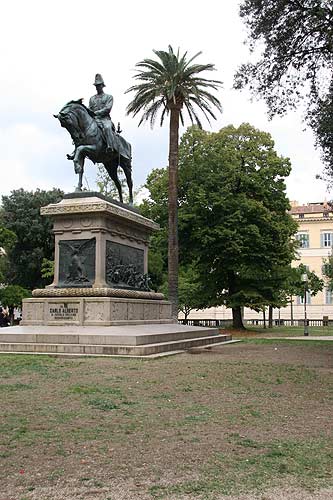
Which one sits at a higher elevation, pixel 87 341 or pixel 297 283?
pixel 297 283

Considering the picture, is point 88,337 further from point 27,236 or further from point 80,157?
point 27,236

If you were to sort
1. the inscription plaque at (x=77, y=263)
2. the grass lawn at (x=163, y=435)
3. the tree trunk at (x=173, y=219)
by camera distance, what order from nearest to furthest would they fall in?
the grass lawn at (x=163, y=435) < the inscription plaque at (x=77, y=263) < the tree trunk at (x=173, y=219)

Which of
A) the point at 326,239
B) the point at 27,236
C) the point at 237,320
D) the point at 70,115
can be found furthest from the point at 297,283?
the point at 326,239

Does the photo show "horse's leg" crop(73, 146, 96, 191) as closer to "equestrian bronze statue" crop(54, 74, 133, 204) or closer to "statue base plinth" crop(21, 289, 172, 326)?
"equestrian bronze statue" crop(54, 74, 133, 204)

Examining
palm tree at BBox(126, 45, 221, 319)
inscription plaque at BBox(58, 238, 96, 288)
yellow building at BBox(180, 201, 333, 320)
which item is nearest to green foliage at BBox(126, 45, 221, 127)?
palm tree at BBox(126, 45, 221, 319)

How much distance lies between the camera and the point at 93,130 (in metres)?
20.4

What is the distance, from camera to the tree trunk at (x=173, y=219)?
2993cm

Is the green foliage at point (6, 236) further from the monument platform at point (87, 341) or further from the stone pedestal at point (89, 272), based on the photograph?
the monument platform at point (87, 341)

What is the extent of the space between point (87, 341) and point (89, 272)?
3775 mm

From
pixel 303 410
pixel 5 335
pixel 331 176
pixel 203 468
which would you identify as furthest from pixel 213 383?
pixel 331 176

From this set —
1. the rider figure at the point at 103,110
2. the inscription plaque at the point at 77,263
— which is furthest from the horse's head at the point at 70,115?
the inscription plaque at the point at 77,263

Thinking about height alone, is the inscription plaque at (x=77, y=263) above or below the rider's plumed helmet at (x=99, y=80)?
below

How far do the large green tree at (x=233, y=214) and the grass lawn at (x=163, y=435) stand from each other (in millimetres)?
23827

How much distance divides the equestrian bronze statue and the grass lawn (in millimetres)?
10533
